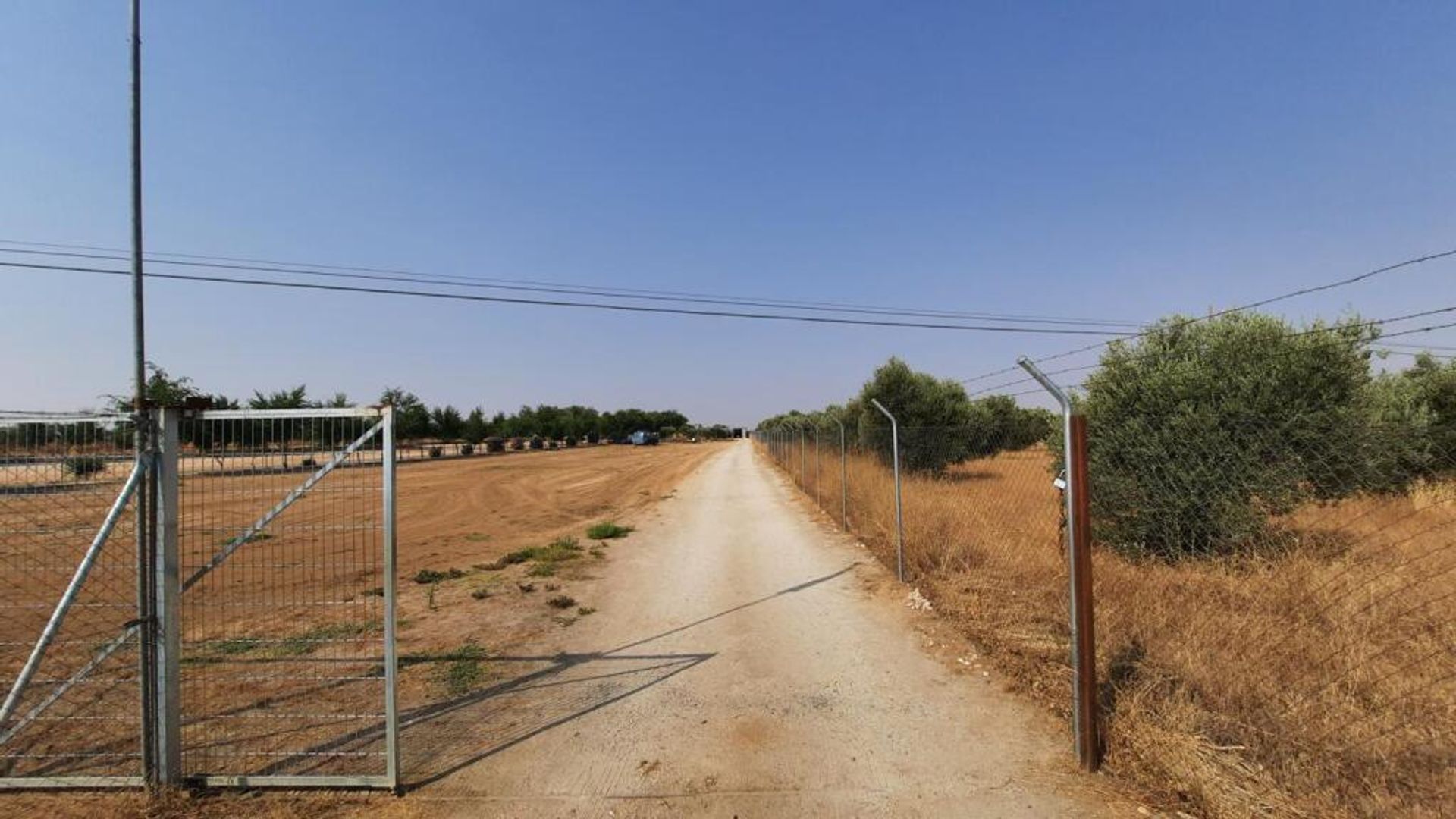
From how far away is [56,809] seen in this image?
3.23 meters

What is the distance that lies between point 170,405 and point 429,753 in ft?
7.85

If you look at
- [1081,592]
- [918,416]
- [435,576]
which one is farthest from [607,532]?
[918,416]

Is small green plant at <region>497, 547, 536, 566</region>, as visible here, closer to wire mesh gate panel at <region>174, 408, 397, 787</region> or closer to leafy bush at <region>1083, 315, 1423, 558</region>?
wire mesh gate panel at <region>174, 408, 397, 787</region>

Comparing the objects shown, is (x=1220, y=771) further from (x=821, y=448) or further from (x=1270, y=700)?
(x=821, y=448)

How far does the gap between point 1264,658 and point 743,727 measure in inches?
130

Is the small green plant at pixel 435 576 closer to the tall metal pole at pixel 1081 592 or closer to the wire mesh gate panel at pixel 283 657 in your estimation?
the wire mesh gate panel at pixel 283 657

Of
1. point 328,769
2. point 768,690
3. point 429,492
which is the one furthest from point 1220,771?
point 429,492

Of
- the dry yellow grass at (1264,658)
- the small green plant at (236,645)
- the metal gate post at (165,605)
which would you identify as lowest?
the small green plant at (236,645)

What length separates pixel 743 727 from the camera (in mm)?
4047

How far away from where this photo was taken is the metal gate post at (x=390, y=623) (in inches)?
128

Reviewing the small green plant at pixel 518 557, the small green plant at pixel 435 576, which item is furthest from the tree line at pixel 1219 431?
the small green plant at pixel 435 576

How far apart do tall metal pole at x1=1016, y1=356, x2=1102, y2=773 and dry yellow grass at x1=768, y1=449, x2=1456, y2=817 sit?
0.20 metres

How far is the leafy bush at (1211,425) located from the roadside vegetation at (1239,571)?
0.03 meters

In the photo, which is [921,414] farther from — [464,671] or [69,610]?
[69,610]
